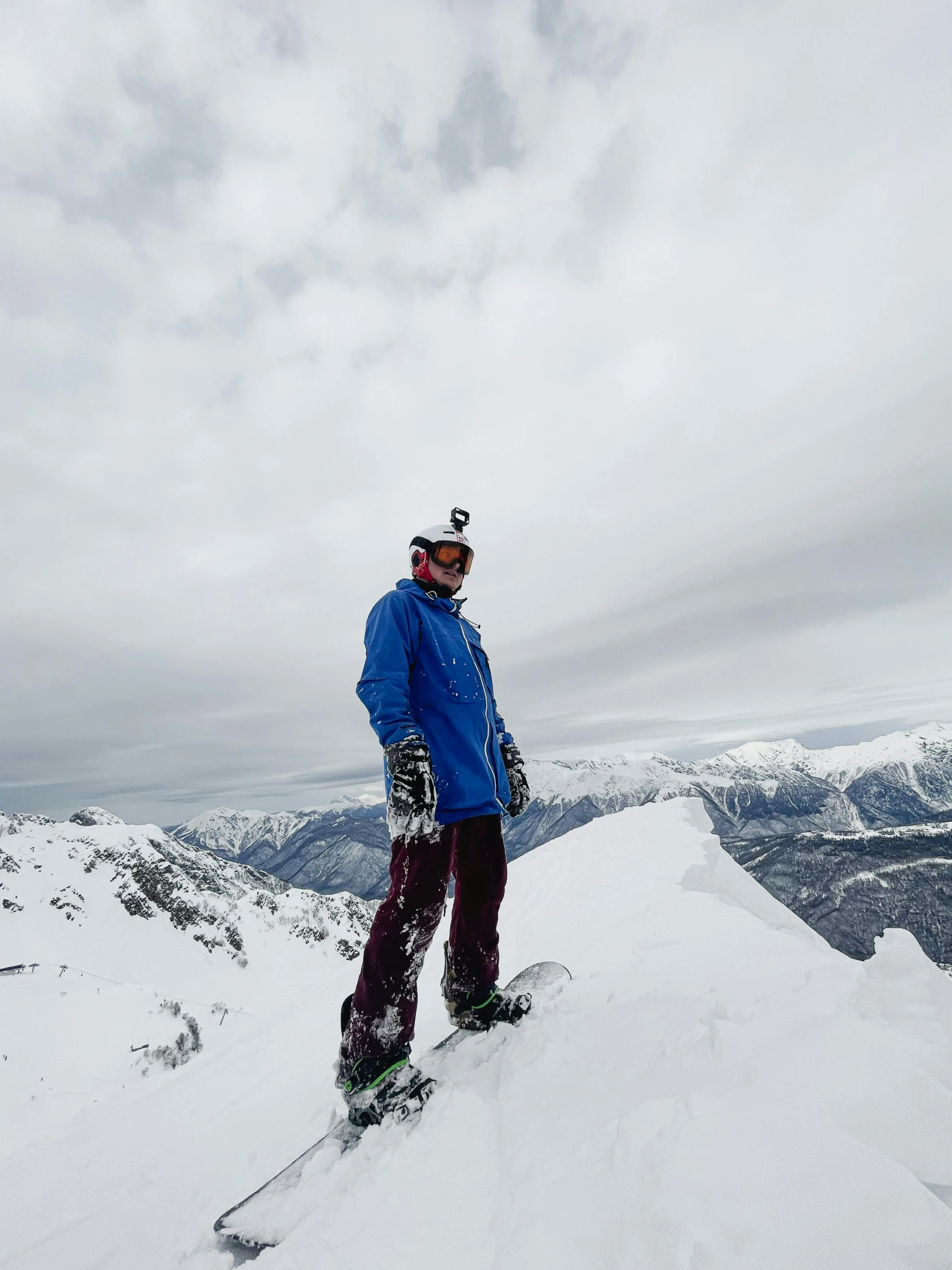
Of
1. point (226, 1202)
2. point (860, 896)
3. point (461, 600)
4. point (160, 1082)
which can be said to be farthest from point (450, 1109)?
point (860, 896)

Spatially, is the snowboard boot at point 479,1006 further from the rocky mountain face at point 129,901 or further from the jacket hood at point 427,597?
the rocky mountain face at point 129,901

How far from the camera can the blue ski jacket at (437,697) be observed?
3.50 metres

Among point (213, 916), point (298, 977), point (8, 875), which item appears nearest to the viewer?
point (298, 977)

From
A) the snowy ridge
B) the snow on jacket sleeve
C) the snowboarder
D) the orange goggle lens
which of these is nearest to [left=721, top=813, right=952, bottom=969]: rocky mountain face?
the snowy ridge

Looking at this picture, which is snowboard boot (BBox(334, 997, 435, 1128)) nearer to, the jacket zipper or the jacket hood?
the jacket zipper

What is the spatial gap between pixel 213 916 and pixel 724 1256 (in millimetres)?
80672

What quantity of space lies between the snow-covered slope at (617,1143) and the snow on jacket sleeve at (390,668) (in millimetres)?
2124

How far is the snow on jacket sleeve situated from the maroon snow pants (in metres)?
0.74

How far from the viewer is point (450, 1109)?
293 cm

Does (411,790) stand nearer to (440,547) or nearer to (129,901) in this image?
(440,547)

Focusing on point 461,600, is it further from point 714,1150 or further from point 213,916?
point 213,916

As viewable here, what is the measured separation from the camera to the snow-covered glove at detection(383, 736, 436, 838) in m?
3.24

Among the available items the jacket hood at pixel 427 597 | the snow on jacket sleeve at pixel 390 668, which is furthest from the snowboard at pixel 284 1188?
the jacket hood at pixel 427 597

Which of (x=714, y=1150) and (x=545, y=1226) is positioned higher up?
(x=714, y=1150)
